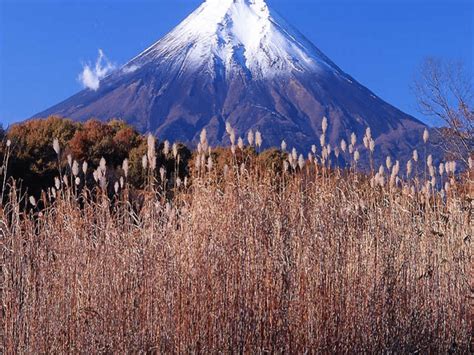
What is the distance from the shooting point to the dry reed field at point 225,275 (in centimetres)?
466

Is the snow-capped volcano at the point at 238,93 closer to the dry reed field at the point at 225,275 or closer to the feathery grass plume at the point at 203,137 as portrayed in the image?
the dry reed field at the point at 225,275

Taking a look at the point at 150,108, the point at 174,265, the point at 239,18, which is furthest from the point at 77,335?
the point at 239,18

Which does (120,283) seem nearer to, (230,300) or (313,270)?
(230,300)

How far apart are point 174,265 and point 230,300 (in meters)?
0.41

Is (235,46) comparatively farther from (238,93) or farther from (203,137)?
(203,137)

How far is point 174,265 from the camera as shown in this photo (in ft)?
15.9

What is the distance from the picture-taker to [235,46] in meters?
147

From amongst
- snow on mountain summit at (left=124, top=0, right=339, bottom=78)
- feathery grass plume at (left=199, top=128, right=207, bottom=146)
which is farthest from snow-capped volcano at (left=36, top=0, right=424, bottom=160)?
feathery grass plume at (left=199, top=128, right=207, bottom=146)

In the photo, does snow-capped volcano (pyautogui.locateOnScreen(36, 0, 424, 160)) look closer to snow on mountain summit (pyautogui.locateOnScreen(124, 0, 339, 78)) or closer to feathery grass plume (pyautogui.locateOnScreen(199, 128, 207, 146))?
snow on mountain summit (pyautogui.locateOnScreen(124, 0, 339, 78))

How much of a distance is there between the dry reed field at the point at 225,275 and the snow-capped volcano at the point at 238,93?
83249mm

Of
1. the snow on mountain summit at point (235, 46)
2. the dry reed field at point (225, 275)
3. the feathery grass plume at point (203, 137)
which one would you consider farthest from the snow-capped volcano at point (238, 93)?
the feathery grass plume at point (203, 137)

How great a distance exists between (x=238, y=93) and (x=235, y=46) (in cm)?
2573

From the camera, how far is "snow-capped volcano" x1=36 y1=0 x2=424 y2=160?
106625 millimetres

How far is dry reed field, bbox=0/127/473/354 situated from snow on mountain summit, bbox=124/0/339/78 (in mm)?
123199
